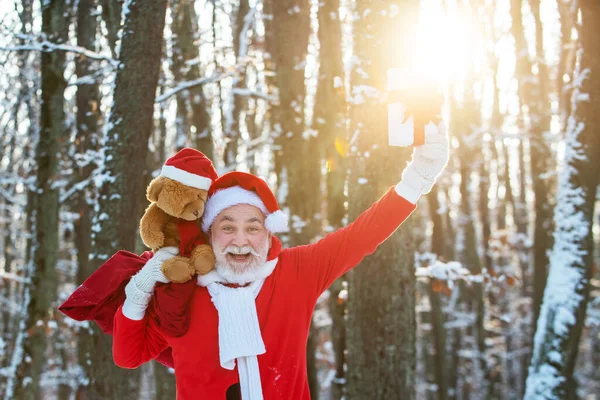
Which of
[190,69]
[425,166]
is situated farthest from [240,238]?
[190,69]

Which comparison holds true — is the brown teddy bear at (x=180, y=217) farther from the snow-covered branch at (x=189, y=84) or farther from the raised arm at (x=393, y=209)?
the snow-covered branch at (x=189, y=84)

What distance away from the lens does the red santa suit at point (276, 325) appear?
120 inches

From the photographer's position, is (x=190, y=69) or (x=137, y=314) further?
(x=190, y=69)

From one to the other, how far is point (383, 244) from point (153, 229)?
2.19 m

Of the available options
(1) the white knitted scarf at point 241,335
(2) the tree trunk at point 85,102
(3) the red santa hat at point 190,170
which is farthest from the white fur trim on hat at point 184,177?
(2) the tree trunk at point 85,102

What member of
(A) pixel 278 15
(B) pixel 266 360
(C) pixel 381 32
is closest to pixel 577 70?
(C) pixel 381 32

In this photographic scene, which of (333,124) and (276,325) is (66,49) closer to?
(333,124)

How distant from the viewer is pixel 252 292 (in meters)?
3.13

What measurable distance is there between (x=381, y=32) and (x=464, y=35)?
9.96 m

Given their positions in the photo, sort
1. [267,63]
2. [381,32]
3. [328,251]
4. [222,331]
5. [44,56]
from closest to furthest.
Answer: [222,331]
[328,251]
[381,32]
[44,56]
[267,63]

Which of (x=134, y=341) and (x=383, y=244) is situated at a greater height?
(x=383, y=244)

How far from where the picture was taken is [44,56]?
848 cm

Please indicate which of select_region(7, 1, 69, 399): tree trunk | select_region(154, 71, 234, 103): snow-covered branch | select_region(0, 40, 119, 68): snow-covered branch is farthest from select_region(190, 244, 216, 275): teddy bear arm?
select_region(7, 1, 69, 399): tree trunk

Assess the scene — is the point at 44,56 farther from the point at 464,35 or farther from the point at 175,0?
the point at 464,35
